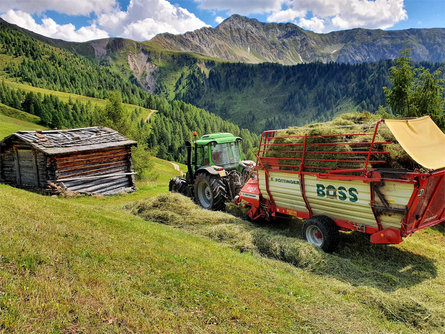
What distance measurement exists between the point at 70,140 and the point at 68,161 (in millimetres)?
1435

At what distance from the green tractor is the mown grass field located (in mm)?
3542

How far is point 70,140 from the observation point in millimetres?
19266

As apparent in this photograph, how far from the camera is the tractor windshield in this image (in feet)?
44.5

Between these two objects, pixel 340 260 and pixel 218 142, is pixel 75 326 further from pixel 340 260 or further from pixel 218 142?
pixel 218 142

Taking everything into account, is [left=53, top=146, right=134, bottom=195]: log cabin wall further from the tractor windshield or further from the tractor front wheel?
the tractor windshield

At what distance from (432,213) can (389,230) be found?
136cm

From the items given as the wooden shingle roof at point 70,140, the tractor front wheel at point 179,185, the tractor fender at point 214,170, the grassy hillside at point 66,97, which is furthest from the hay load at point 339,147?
the grassy hillside at point 66,97

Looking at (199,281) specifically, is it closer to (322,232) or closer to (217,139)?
(322,232)

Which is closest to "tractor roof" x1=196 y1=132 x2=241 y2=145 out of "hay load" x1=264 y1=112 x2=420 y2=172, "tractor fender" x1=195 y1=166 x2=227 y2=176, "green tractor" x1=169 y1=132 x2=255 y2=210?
"green tractor" x1=169 y1=132 x2=255 y2=210

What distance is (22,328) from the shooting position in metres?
3.72

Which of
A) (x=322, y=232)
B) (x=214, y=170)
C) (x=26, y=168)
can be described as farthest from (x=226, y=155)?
(x=26, y=168)

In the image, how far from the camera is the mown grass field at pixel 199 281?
4355mm

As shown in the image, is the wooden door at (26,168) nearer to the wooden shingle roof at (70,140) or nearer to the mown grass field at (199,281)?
the wooden shingle roof at (70,140)

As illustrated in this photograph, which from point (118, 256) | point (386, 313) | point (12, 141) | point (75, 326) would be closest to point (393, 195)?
point (386, 313)
